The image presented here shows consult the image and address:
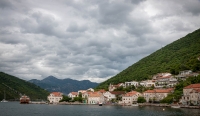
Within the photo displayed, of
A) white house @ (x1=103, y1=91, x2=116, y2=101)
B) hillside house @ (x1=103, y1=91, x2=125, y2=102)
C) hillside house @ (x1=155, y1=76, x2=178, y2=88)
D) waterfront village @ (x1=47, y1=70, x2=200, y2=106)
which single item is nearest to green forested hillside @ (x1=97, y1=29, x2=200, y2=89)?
waterfront village @ (x1=47, y1=70, x2=200, y2=106)

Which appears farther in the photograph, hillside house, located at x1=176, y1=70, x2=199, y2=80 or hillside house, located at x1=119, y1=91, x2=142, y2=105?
hillside house, located at x1=176, y1=70, x2=199, y2=80

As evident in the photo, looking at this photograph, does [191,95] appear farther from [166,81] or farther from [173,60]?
[173,60]

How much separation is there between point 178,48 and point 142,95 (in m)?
70.8

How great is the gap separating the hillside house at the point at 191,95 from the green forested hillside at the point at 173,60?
3228 centimetres

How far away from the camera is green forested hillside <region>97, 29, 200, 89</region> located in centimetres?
12194

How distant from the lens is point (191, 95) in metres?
77.5

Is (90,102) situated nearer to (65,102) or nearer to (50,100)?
(65,102)

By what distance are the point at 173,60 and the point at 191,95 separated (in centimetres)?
6735

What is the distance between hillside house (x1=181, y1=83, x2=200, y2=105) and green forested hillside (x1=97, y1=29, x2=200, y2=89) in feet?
106

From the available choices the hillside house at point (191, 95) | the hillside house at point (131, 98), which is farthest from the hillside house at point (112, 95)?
the hillside house at point (191, 95)

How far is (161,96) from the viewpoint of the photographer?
9588 centimetres

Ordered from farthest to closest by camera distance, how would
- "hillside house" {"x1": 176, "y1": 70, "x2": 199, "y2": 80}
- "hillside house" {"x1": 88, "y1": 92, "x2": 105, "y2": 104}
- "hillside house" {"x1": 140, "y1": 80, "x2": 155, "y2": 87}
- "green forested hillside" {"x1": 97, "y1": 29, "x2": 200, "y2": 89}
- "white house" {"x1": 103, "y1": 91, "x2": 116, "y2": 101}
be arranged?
1. "green forested hillside" {"x1": 97, "y1": 29, "x2": 200, "y2": 89}
2. "hillside house" {"x1": 140, "y1": 80, "x2": 155, "y2": 87}
3. "white house" {"x1": 103, "y1": 91, "x2": 116, "y2": 101}
4. "hillside house" {"x1": 88, "y1": 92, "x2": 105, "y2": 104}
5. "hillside house" {"x1": 176, "y1": 70, "x2": 199, "y2": 80}

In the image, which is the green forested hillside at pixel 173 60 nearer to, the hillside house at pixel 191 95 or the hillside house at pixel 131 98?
the hillside house at pixel 131 98

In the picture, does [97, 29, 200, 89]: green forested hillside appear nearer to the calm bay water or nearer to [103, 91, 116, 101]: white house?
[103, 91, 116, 101]: white house
